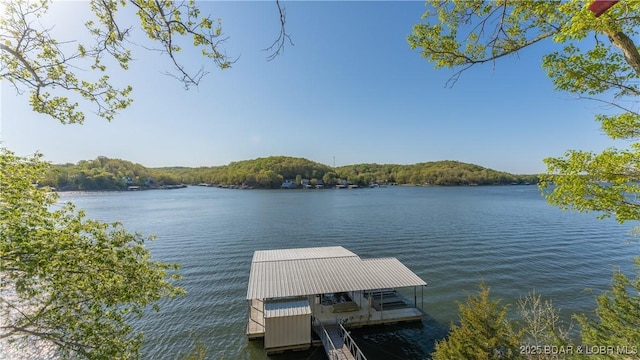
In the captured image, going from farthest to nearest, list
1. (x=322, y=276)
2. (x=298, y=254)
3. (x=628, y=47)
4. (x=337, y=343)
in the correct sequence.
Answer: (x=298, y=254), (x=322, y=276), (x=337, y=343), (x=628, y=47)

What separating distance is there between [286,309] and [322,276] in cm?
270

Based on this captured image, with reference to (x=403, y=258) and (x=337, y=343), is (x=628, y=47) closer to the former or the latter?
(x=337, y=343)

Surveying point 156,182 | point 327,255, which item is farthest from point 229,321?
point 156,182

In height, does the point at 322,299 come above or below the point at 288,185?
below

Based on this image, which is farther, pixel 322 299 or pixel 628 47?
pixel 322 299

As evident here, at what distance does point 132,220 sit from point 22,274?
47593 mm

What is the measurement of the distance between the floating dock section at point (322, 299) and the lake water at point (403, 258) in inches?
30.4

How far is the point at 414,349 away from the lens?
13344 millimetres

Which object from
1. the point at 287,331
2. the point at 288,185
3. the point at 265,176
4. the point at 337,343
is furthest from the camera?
the point at 288,185

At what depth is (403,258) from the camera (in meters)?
25.9

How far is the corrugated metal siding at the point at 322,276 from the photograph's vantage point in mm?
13719

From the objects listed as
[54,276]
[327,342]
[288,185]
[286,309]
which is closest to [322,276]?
[286,309]

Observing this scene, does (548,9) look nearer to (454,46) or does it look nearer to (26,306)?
(454,46)

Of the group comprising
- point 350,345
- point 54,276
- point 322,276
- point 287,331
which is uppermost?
point 54,276
